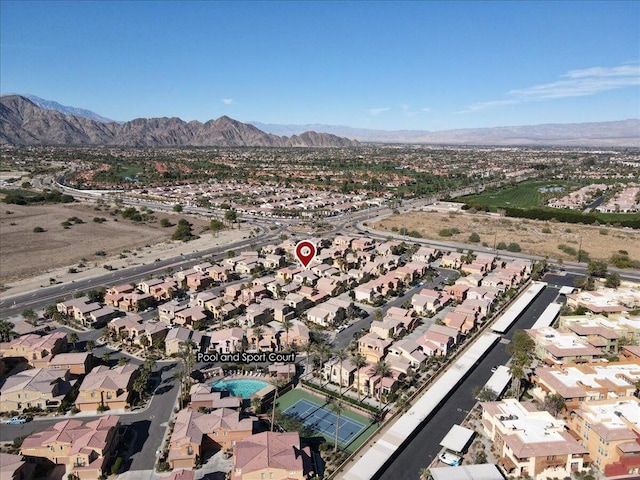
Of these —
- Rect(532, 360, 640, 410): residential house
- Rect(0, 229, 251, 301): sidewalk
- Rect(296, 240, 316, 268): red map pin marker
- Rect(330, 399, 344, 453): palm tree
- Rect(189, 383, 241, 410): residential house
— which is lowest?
Rect(330, 399, 344, 453): palm tree

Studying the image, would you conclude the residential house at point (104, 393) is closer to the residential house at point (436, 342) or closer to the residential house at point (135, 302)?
the residential house at point (135, 302)

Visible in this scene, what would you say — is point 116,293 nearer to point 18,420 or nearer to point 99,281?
point 99,281

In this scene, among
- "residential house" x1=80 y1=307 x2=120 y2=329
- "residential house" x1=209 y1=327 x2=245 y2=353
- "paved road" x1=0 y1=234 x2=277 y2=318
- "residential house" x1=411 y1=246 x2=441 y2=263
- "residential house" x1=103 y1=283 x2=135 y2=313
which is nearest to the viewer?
"residential house" x1=209 y1=327 x2=245 y2=353

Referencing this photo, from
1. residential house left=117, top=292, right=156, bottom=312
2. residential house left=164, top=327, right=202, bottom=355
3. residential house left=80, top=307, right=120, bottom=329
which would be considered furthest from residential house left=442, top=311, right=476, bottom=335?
residential house left=80, top=307, right=120, bottom=329

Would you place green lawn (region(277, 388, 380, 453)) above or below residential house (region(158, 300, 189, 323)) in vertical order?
below

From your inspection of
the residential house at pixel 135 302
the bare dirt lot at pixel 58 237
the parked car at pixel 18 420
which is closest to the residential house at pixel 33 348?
the parked car at pixel 18 420

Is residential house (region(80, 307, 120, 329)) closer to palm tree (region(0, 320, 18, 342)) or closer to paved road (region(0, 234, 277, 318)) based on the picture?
palm tree (region(0, 320, 18, 342))

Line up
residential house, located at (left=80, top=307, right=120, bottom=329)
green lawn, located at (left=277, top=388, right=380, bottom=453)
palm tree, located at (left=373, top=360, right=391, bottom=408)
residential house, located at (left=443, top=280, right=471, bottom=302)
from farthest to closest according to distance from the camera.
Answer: residential house, located at (left=443, top=280, right=471, bottom=302) < residential house, located at (left=80, top=307, right=120, bottom=329) < palm tree, located at (left=373, top=360, right=391, bottom=408) < green lawn, located at (left=277, top=388, right=380, bottom=453)

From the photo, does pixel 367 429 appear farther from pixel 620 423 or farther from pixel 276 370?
pixel 620 423
